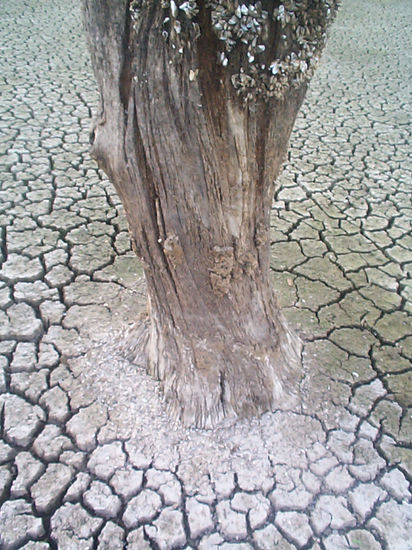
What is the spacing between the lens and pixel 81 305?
2609 millimetres

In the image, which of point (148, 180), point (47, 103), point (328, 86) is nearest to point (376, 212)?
point (148, 180)

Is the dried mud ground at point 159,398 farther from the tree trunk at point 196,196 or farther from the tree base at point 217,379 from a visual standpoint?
the tree trunk at point 196,196

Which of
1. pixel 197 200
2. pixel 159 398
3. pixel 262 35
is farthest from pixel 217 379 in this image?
pixel 262 35

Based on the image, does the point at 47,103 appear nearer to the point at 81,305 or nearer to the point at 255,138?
the point at 81,305

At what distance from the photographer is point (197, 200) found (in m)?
1.52

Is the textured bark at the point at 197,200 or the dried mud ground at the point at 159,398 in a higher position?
the textured bark at the point at 197,200

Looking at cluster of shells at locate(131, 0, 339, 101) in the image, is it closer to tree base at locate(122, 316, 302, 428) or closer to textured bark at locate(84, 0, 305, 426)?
textured bark at locate(84, 0, 305, 426)

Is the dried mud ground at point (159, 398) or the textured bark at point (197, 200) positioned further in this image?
the dried mud ground at point (159, 398)

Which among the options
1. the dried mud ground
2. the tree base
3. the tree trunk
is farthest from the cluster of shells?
the dried mud ground

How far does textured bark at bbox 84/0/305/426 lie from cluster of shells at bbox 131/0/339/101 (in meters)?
0.04

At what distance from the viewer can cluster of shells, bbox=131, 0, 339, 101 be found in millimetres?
1158

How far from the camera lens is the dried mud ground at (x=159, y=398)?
1.69 meters

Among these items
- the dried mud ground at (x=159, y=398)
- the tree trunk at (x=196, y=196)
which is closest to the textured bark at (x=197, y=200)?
the tree trunk at (x=196, y=196)

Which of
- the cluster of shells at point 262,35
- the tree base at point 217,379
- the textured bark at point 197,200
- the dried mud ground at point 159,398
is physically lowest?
the dried mud ground at point 159,398
